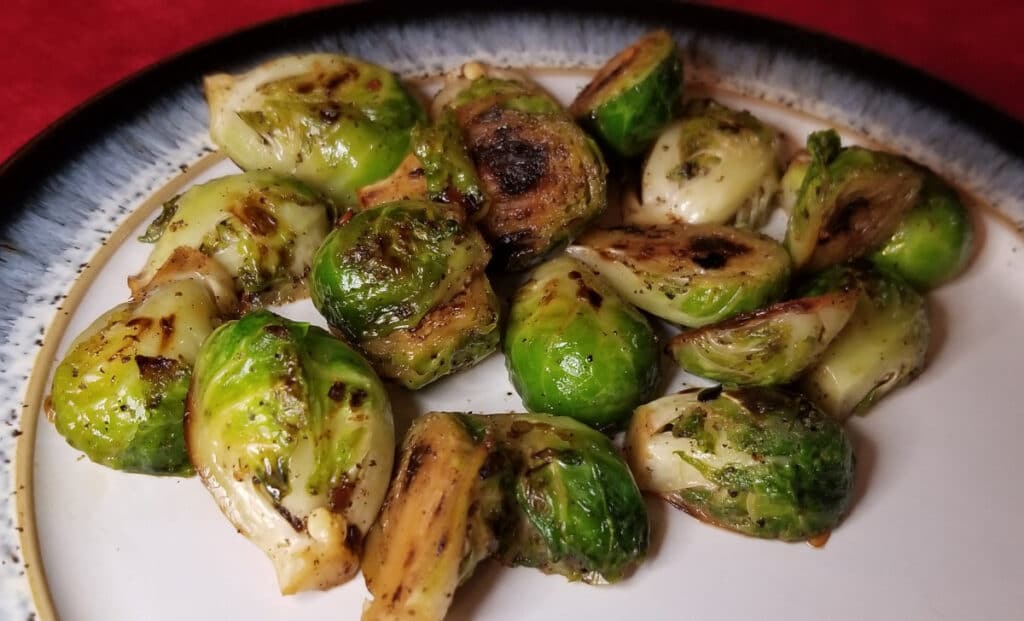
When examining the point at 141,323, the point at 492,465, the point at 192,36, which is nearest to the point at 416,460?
the point at 492,465

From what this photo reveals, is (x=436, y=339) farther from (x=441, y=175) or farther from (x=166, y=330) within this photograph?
(x=166, y=330)

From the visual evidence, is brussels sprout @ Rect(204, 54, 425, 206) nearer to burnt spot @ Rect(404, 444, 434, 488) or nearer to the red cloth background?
burnt spot @ Rect(404, 444, 434, 488)

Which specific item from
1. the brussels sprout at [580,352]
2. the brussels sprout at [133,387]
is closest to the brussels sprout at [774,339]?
the brussels sprout at [580,352]

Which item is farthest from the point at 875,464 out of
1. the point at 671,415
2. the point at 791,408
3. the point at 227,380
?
the point at 227,380

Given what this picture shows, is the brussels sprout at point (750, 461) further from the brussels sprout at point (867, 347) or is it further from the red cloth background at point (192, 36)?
the red cloth background at point (192, 36)

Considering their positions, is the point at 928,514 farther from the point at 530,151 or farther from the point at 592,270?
the point at 530,151

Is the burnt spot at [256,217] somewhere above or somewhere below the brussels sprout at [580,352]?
above
